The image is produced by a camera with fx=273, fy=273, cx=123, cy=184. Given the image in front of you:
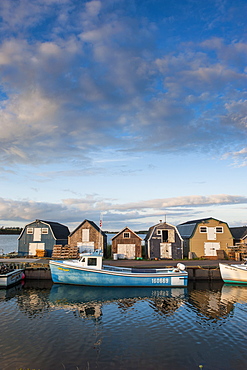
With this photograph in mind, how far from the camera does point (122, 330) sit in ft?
61.9

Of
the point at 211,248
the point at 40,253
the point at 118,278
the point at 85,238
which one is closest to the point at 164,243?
the point at 211,248

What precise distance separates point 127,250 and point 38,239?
15778mm

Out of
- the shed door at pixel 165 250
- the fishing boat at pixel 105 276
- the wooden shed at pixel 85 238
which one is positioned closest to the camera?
the fishing boat at pixel 105 276

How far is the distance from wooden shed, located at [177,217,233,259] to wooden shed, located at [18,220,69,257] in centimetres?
2376

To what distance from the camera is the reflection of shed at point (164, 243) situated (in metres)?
46.9

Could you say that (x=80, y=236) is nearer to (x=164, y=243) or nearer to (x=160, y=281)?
(x=164, y=243)

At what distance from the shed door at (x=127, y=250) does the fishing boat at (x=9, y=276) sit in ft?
54.5

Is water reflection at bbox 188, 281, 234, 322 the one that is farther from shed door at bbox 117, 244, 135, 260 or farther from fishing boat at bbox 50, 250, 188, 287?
shed door at bbox 117, 244, 135, 260

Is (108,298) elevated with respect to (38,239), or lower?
lower

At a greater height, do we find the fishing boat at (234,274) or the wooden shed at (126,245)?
the wooden shed at (126,245)

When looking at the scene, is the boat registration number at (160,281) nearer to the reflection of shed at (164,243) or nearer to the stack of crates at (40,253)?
the reflection of shed at (164,243)

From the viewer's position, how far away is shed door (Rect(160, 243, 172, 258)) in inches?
1844

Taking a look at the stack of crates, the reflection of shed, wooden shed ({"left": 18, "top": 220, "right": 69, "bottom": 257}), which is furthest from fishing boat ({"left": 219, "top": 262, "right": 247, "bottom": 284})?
the stack of crates

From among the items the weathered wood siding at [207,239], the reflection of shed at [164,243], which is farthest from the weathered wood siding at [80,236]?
the weathered wood siding at [207,239]
